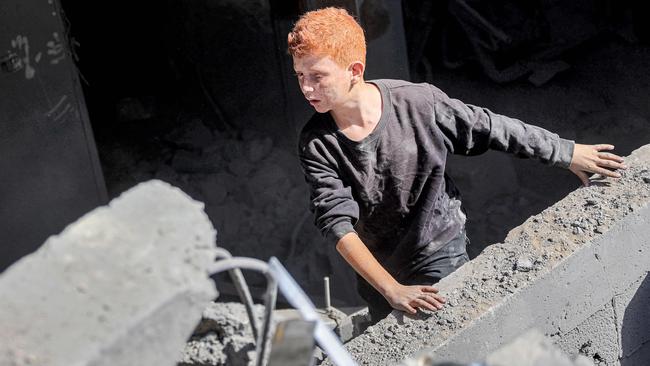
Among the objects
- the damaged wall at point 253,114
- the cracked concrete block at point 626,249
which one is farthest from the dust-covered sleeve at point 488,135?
the damaged wall at point 253,114

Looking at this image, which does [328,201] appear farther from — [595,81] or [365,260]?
[595,81]

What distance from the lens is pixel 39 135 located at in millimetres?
6797

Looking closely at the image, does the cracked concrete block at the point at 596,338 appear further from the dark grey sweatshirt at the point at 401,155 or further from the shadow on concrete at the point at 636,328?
the dark grey sweatshirt at the point at 401,155

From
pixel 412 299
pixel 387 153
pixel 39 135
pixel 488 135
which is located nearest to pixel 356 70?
pixel 387 153

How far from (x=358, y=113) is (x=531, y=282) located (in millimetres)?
926

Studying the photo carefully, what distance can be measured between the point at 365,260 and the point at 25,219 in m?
3.84

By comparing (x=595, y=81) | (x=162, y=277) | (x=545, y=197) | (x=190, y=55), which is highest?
(x=162, y=277)

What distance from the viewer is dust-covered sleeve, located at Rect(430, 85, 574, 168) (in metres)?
3.98

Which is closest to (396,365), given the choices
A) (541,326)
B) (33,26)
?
(541,326)

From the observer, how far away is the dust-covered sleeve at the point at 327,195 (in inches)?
150

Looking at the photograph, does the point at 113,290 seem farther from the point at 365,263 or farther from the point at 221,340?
the point at 365,263

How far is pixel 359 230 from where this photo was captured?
168 inches

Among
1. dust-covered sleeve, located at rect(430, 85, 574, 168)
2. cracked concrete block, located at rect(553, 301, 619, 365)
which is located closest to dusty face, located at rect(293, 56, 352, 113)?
dust-covered sleeve, located at rect(430, 85, 574, 168)

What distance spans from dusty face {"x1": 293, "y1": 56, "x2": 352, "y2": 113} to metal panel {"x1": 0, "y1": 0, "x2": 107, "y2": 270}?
343 centimetres
